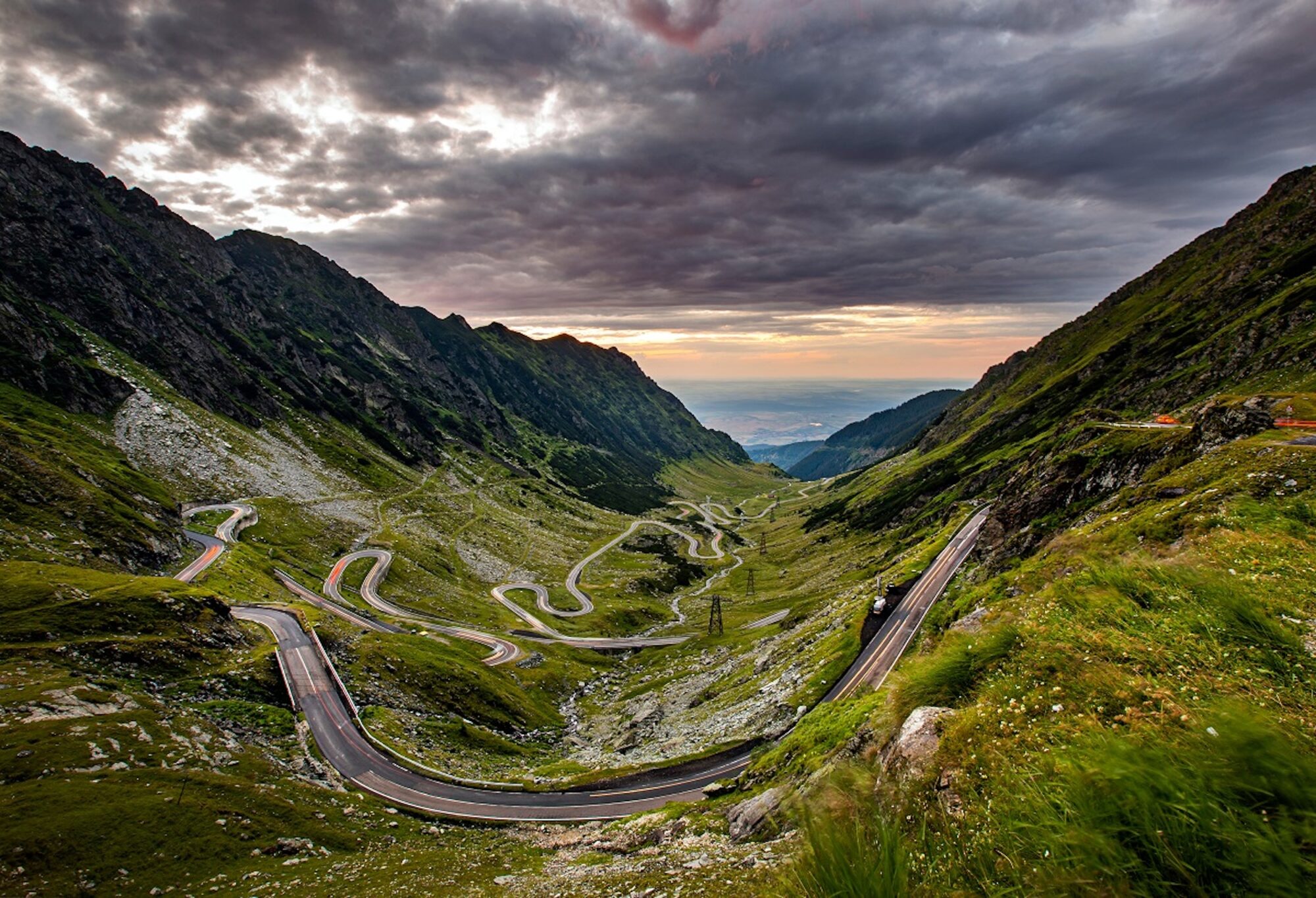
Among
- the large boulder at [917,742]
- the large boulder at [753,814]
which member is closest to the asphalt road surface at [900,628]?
the large boulder at [753,814]

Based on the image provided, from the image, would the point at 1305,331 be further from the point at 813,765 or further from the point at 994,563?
the point at 813,765

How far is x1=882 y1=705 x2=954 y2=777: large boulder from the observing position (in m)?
9.19

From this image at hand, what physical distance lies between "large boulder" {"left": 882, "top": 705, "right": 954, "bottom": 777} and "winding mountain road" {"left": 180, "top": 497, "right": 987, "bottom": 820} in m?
31.1

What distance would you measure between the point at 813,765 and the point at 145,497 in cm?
11650

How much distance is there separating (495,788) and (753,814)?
32.1 metres

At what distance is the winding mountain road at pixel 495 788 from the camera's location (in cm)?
4212

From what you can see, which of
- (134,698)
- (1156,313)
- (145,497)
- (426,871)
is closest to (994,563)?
(426,871)

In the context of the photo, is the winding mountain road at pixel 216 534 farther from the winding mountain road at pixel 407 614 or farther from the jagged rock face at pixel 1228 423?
the jagged rock face at pixel 1228 423

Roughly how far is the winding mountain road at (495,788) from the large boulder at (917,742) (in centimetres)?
3115

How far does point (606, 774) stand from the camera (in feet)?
156

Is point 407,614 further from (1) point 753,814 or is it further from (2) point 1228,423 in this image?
(2) point 1228,423

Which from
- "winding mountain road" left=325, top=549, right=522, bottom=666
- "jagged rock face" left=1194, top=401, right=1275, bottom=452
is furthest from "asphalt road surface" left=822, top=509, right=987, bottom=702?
"winding mountain road" left=325, top=549, right=522, bottom=666

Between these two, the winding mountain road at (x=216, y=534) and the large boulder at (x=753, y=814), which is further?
the winding mountain road at (x=216, y=534)

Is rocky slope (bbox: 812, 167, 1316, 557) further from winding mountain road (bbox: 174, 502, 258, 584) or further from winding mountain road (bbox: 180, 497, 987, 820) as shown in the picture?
winding mountain road (bbox: 174, 502, 258, 584)
